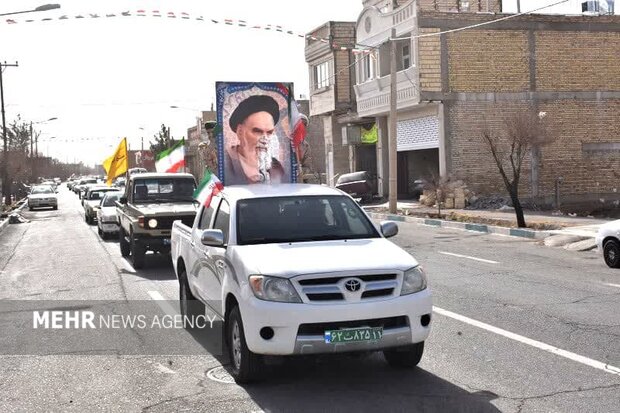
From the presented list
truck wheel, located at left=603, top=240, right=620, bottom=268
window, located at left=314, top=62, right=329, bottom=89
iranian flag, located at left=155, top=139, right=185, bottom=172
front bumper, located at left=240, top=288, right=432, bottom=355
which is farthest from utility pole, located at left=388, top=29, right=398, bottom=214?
front bumper, located at left=240, top=288, right=432, bottom=355

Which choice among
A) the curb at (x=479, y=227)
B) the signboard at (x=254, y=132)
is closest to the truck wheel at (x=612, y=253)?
the curb at (x=479, y=227)

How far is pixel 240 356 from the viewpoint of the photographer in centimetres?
630

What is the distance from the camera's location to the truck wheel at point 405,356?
6.57 m

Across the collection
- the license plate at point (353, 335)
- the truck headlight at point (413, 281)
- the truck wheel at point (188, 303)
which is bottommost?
the truck wheel at point (188, 303)

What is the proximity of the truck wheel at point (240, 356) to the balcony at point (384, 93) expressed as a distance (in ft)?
90.1

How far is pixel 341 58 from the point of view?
145 feet

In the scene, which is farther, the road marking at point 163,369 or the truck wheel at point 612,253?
the truck wheel at point 612,253

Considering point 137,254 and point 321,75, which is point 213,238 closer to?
point 137,254

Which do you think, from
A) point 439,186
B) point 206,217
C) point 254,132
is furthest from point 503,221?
point 206,217

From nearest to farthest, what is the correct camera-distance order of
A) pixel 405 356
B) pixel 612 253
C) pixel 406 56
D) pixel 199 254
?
pixel 405 356, pixel 199 254, pixel 612 253, pixel 406 56

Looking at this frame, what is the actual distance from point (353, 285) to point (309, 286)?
0.35 meters

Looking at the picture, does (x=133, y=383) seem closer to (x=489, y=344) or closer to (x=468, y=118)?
(x=489, y=344)

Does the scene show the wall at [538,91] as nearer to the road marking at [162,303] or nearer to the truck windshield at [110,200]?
the truck windshield at [110,200]

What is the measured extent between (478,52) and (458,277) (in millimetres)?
22927
